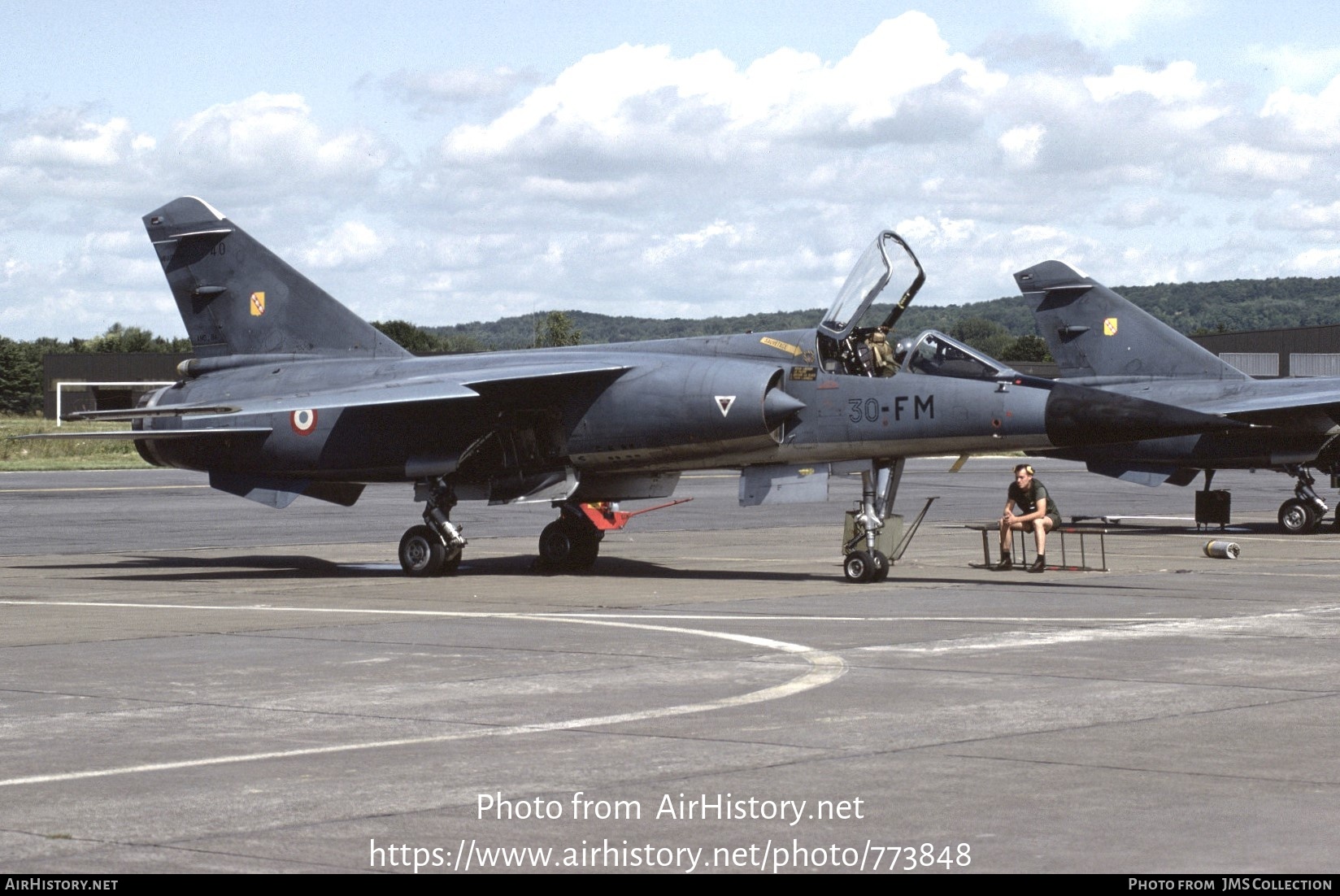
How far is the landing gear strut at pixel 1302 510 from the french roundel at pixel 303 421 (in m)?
18.3

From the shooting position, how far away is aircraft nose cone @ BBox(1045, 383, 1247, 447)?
18.3 meters

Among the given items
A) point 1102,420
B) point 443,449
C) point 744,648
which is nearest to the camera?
point 744,648

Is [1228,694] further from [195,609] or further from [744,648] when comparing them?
[195,609]

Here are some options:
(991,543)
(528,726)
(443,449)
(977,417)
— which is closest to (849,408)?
(977,417)

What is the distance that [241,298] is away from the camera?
2389cm

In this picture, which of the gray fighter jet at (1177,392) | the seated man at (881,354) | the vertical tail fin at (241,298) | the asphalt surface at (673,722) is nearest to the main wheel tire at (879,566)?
the asphalt surface at (673,722)

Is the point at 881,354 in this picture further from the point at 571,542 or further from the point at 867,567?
the point at 571,542

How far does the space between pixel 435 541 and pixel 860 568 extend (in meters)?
5.70

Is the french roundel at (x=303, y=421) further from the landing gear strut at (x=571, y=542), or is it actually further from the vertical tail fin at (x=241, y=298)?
the landing gear strut at (x=571, y=542)

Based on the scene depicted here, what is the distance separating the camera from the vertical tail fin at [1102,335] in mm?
32375

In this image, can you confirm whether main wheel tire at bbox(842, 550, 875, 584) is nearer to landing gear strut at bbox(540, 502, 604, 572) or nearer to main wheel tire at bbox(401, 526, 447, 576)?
landing gear strut at bbox(540, 502, 604, 572)

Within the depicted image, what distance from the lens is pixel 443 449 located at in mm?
21750
